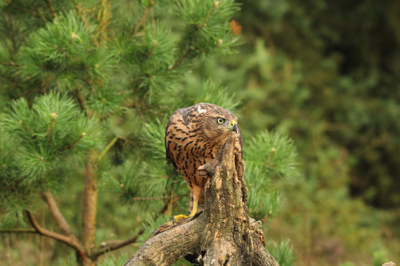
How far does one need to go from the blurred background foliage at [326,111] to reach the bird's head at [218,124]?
2.40 meters

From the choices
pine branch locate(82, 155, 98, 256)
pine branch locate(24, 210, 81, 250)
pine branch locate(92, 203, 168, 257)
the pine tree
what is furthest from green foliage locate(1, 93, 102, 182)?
pine branch locate(92, 203, 168, 257)

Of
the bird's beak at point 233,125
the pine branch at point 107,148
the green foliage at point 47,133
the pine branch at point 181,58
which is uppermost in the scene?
the bird's beak at point 233,125

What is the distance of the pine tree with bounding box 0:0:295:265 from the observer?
68.8 inches

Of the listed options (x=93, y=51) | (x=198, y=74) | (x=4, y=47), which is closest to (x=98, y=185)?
(x=93, y=51)

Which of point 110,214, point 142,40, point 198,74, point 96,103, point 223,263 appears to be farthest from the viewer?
point 198,74

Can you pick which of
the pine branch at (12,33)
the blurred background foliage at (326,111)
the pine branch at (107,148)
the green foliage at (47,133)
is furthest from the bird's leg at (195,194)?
the blurred background foliage at (326,111)

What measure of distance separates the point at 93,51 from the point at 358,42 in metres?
4.59

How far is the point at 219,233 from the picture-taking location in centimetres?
117

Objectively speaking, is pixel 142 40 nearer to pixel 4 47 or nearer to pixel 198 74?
pixel 4 47

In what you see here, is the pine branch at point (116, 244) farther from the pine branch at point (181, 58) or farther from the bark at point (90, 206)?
the pine branch at point (181, 58)

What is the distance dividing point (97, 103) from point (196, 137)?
625 millimetres

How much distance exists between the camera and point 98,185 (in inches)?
81.1

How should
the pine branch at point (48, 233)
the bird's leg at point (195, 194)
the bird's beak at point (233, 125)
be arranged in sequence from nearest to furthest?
the bird's beak at point (233, 125)
the bird's leg at point (195, 194)
the pine branch at point (48, 233)

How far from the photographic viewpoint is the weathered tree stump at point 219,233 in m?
1.12
